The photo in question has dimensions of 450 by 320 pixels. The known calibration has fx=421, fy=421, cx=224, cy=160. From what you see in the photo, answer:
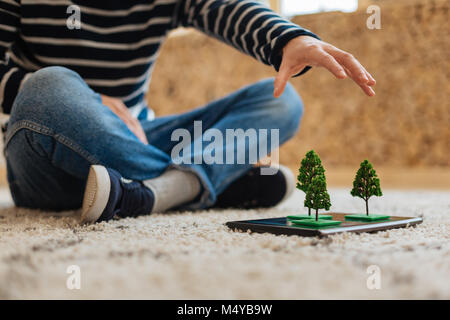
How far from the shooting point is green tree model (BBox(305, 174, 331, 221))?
573 mm

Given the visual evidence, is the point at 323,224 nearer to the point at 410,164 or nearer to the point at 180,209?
the point at 180,209

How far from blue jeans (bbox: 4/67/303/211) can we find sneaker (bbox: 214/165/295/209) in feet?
0.12

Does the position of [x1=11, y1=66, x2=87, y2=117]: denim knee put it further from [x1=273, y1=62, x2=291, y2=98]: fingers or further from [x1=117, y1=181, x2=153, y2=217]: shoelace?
[x1=273, y1=62, x2=291, y2=98]: fingers

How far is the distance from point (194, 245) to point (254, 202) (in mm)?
497

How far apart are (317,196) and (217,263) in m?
0.23

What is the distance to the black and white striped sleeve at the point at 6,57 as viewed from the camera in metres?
0.78

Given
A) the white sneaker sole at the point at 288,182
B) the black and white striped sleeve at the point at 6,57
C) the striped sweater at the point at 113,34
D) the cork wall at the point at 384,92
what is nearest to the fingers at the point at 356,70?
the striped sweater at the point at 113,34

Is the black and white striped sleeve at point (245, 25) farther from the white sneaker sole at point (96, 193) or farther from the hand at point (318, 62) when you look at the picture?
the white sneaker sole at point (96, 193)

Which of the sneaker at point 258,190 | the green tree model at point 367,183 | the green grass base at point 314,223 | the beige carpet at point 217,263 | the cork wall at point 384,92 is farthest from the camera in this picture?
the cork wall at point 384,92

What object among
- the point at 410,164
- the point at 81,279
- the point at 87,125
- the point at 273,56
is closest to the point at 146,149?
the point at 87,125

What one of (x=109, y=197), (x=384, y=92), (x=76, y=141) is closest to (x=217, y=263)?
(x=109, y=197)

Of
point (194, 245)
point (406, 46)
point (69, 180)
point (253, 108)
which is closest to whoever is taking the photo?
point (194, 245)

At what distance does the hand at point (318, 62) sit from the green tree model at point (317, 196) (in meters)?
0.15
